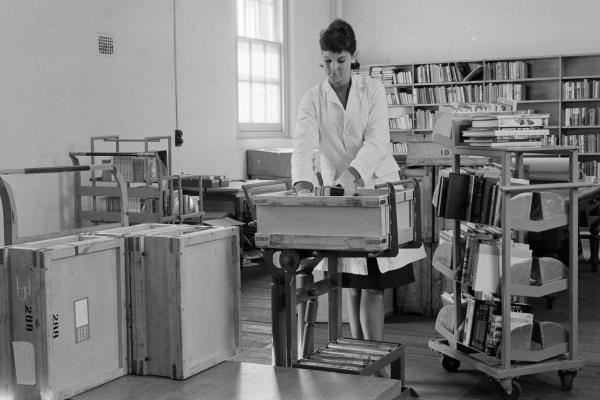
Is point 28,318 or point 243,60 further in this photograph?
point 243,60

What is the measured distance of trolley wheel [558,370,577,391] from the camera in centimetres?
394

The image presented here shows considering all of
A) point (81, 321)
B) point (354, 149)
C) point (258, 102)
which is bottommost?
point (81, 321)

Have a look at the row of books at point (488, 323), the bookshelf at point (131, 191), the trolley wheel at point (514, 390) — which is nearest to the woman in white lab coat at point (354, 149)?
the row of books at point (488, 323)

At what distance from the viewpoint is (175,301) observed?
104 inches

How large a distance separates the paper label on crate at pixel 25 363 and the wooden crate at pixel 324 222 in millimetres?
834

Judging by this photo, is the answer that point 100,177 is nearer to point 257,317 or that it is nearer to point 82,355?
point 257,317

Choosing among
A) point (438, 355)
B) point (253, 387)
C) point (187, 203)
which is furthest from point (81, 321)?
point (187, 203)

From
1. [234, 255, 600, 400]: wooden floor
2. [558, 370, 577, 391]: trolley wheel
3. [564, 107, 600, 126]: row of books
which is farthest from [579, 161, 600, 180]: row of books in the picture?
[558, 370, 577, 391]: trolley wheel

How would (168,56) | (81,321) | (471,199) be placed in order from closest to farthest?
(81,321) < (471,199) < (168,56)

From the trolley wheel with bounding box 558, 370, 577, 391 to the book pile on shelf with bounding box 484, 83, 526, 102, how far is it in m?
6.53

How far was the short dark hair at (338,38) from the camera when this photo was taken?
353 centimetres

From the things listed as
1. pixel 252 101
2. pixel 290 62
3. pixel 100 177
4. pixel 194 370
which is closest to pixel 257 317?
pixel 100 177

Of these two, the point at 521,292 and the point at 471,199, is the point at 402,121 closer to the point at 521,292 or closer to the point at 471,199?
the point at 471,199

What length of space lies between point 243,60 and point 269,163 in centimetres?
134
